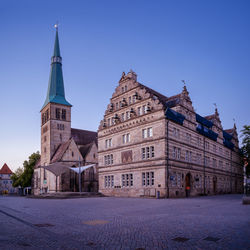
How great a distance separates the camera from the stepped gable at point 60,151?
6527cm

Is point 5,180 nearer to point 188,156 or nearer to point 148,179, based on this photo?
point 148,179

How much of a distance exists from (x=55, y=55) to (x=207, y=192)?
5309 centimetres

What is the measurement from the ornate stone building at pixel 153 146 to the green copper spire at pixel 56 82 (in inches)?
1217

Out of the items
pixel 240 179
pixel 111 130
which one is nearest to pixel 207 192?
pixel 111 130

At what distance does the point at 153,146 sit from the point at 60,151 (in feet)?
120

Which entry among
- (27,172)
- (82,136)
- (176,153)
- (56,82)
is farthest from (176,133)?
(27,172)

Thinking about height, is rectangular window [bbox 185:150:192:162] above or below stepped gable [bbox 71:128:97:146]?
below

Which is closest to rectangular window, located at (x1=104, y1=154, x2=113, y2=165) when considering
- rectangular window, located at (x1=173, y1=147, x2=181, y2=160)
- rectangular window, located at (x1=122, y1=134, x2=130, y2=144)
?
rectangular window, located at (x1=122, y1=134, x2=130, y2=144)

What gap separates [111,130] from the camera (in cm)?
4456

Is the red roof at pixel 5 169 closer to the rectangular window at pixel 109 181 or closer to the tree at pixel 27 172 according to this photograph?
the tree at pixel 27 172

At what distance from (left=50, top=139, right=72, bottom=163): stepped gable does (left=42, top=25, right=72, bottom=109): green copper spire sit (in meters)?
11.5

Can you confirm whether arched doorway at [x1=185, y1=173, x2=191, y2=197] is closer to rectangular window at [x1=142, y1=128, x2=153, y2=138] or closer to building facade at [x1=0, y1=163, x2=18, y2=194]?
rectangular window at [x1=142, y1=128, x2=153, y2=138]

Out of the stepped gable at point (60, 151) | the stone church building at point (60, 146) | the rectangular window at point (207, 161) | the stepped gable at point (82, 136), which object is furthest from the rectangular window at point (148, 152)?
the stepped gable at point (82, 136)

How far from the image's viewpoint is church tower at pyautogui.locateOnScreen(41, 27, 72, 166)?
7112 cm
